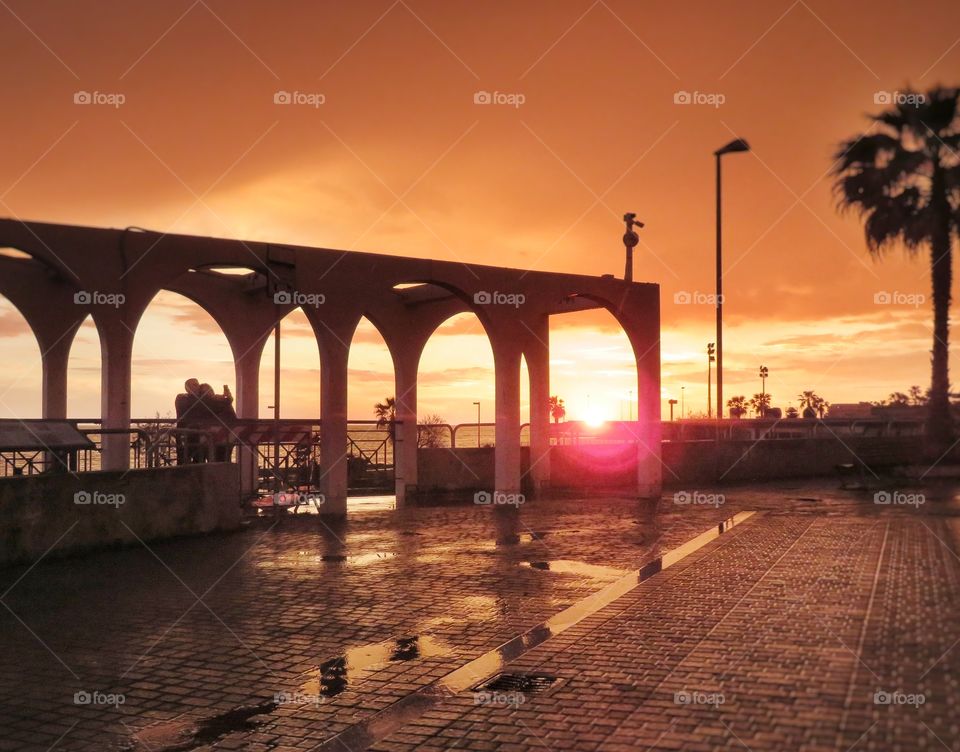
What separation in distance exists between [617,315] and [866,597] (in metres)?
12.9

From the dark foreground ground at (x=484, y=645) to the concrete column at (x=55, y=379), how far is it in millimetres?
6644

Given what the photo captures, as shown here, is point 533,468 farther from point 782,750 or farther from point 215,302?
point 782,750

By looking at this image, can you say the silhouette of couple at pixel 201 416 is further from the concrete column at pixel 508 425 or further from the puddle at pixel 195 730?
the puddle at pixel 195 730

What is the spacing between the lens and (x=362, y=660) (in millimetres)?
7020

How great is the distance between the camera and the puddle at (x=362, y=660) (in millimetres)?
6371

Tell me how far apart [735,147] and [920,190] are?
622cm

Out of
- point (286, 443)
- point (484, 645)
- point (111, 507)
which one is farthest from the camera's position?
point (286, 443)

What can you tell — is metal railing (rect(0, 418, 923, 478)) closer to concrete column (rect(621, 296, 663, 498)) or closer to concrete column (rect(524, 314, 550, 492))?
concrete column (rect(524, 314, 550, 492))

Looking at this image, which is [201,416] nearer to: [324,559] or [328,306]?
[328,306]

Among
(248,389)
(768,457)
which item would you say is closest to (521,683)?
(248,389)

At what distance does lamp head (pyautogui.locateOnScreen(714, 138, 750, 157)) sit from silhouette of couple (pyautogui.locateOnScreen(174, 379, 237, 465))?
584 inches

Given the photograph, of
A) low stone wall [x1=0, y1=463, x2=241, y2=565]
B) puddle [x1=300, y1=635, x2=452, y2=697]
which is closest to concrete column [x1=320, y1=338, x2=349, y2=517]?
low stone wall [x1=0, y1=463, x2=241, y2=565]

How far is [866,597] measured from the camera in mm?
9094

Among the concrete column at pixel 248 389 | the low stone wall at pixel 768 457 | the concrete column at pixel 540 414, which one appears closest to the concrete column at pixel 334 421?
the concrete column at pixel 248 389
